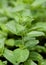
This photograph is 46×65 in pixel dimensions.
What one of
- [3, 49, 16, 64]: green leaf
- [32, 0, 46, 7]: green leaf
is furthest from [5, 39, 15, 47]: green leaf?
[32, 0, 46, 7]: green leaf

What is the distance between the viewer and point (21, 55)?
839mm

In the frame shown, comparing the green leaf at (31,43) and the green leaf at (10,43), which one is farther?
the green leaf at (10,43)

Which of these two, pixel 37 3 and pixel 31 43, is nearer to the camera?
pixel 31 43

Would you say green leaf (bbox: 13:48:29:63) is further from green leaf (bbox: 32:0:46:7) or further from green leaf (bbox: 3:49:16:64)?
green leaf (bbox: 32:0:46:7)

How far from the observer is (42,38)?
107 cm

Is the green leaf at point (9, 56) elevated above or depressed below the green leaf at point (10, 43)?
above

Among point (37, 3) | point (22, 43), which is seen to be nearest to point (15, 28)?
point (22, 43)

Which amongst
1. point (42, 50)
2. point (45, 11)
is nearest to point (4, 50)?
point (42, 50)

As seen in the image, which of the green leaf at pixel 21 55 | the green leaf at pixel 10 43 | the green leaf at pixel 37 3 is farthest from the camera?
the green leaf at pixel 37 3

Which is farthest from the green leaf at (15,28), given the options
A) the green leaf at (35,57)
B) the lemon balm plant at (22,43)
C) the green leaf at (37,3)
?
the green leaf at (37,3)

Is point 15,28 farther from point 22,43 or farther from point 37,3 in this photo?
point 37,3

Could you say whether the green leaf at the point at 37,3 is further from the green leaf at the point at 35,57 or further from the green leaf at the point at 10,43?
the green leaf at the point at 35,57

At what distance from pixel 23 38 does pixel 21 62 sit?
4.5 inches

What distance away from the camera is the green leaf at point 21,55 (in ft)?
2.66
